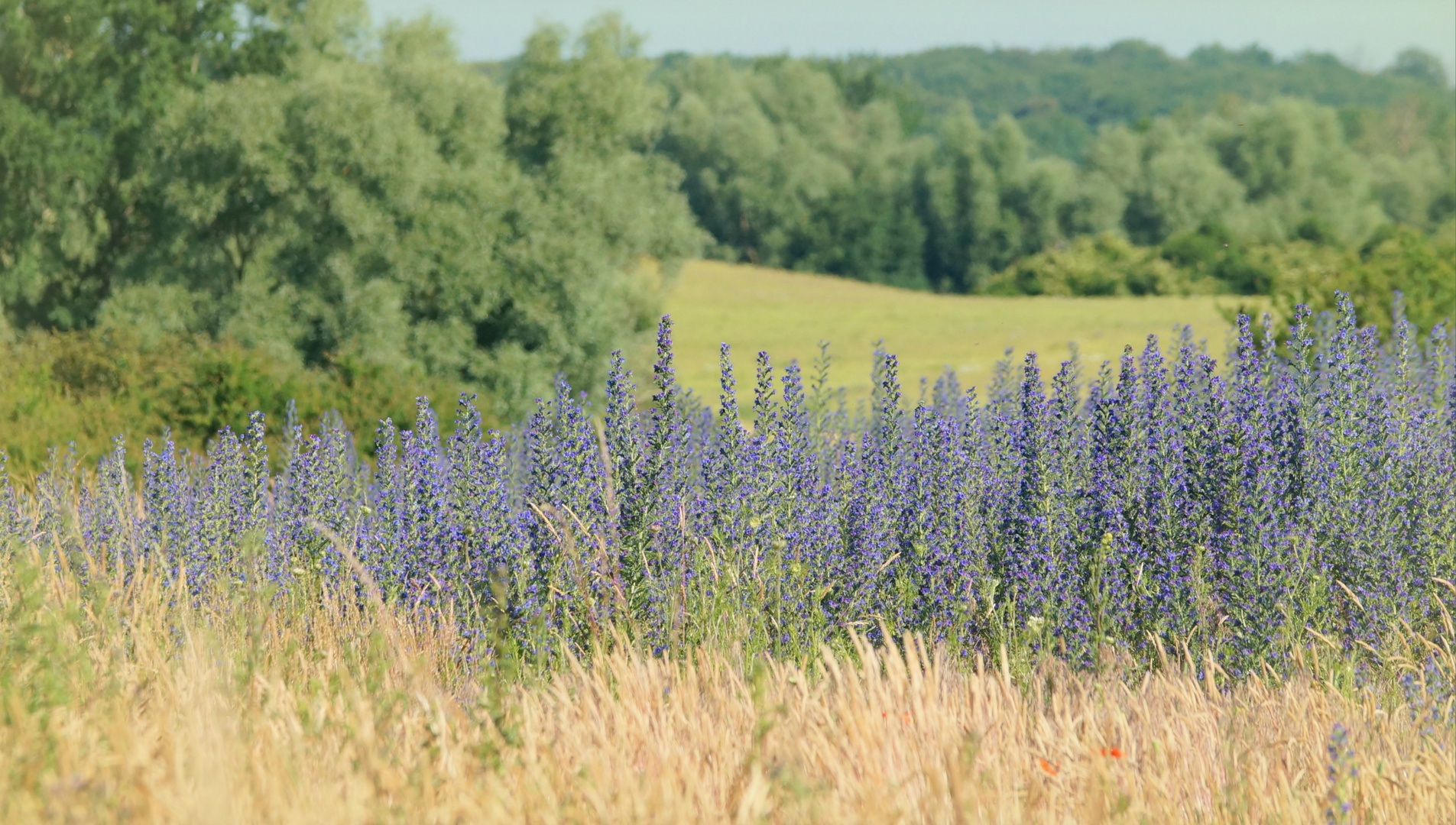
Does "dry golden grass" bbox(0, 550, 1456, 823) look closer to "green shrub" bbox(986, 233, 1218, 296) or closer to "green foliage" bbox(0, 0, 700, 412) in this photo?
"green foliage" bbox(0, 0, 700, 412)

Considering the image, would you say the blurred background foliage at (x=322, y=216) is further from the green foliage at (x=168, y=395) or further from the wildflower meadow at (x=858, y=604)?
the wildflower meadow at (x=858, y=604)

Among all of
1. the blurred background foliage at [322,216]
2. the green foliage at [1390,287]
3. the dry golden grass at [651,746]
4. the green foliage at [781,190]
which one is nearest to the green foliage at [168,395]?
the blurred background foliage at [322,216]

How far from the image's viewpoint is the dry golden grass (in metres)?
3.17

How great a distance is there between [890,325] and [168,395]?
34.0 meters

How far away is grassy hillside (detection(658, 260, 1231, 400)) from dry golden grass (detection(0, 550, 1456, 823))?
2197 centimetres

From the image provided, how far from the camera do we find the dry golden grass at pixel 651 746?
3174 millimetres

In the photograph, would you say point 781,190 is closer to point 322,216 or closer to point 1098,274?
point 1098,274

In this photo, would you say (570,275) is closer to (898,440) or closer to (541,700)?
(898,440)

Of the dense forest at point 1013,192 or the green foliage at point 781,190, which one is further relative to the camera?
the green foliage at point 781,190

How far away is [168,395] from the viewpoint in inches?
589

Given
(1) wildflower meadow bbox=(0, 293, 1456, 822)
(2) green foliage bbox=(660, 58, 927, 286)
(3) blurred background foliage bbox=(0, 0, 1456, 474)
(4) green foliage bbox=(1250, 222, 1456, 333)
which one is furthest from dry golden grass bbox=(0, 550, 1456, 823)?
(2) green foliage bbox=(660, 58, 927, 286)

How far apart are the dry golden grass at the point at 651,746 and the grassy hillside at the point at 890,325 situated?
21967 millimetres

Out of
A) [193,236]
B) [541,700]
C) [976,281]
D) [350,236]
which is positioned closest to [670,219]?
[350,236]

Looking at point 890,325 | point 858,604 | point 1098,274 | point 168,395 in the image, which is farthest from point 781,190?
point 858,604
